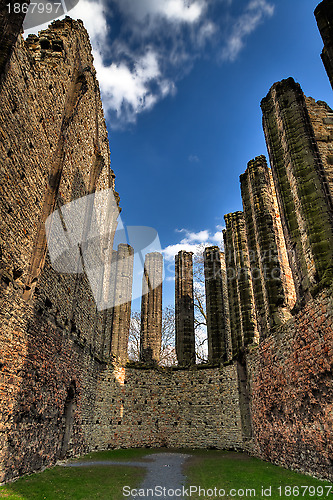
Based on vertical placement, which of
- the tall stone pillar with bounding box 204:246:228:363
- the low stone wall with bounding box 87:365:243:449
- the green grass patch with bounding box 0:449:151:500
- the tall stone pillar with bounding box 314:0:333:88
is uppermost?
the tall stone pillar with bounding box 314:0:333:88

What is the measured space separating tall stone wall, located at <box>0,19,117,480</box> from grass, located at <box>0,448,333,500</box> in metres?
0.77

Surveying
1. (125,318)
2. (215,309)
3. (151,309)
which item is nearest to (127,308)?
(125,318)

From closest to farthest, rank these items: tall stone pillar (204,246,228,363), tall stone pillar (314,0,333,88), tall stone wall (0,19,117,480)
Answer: tall stone wall (0,19,117,480)
tall stone pillar (314,0,333,88)
tall stone pillar (204,246,228,363)

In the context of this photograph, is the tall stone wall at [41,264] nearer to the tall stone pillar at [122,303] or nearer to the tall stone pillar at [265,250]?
the tall stone pillar at [122,303]

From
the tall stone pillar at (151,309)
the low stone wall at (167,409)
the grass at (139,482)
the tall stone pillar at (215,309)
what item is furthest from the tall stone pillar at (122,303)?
the grass at (139,482)

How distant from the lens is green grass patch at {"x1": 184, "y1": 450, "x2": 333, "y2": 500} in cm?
527

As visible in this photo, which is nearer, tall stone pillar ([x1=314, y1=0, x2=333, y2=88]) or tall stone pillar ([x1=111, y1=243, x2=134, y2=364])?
tall stone pillar ([x1=314, y1=0, x2=333, y2=88])

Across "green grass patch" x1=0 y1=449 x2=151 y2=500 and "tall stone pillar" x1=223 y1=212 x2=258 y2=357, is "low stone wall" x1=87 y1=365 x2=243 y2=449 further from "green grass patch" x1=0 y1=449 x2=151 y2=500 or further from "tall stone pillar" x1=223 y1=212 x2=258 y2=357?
"green grass patch" x1=0 y1=449 x2=151 y2=500

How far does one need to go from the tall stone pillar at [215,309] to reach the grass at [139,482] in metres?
7.09

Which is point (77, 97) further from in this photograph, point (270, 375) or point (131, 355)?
point (131, 355)

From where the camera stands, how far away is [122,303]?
17438 millimetres

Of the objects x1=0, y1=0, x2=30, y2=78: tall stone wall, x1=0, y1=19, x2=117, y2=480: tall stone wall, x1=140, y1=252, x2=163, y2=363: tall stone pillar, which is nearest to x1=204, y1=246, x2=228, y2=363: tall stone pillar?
x1=140, y1=252, x2=163, y2=363: tall stone pillar

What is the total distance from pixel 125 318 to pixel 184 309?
344 centimetres

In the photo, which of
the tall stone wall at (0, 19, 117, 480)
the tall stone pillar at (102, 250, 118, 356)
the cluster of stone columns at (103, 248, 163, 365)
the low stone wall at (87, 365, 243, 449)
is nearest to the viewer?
the tall stone wall at (0, 19, 117, 480)
